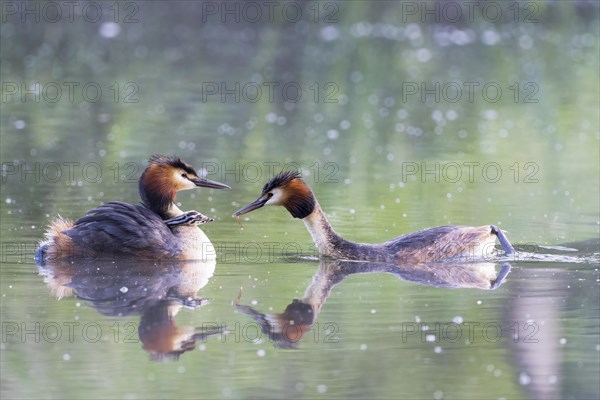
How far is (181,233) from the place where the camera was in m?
11.6

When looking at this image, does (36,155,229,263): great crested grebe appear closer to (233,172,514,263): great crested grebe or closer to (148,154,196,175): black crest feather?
(148,154,196,175): black crest feather

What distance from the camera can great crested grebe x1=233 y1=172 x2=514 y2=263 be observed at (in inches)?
453

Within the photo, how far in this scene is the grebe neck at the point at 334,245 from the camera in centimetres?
1159

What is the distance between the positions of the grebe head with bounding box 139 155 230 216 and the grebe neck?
1.17 meters

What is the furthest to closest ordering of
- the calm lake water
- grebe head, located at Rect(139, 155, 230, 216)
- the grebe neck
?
1. grebe head, located at Rect(139, 155, 230, 216)
2. the grebe neck
3. the calm lake water

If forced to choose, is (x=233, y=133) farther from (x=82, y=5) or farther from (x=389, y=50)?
(x=82, y=5)

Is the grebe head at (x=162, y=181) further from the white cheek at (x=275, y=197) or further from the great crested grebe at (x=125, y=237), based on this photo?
the white cheek at (x=275, y=197)

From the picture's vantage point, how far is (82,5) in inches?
1480

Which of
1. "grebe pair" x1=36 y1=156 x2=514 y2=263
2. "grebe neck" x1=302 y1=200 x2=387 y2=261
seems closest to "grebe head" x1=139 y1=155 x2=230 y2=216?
"grebe pair" x1=36 y1=156 x2=514 y2=263

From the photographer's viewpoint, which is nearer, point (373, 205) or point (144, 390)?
point (144, 390)

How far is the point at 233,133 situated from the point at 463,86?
8312 mm

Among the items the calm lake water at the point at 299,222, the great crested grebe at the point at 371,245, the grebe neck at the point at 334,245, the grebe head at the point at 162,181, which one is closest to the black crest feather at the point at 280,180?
the great crested grebe at the point at 371,245

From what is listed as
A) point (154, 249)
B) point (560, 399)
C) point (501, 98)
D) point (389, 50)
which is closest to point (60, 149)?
point (154, 249)

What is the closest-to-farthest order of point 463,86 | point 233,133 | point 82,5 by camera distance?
point 233,133 < point 463,86 < point 82,5
